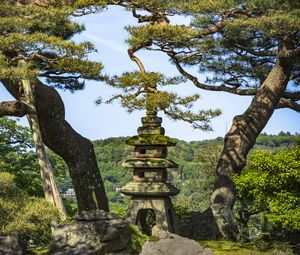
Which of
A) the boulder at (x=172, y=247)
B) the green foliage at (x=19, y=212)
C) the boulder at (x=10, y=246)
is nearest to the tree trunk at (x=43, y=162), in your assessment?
the boulder at (x=10, y=246)

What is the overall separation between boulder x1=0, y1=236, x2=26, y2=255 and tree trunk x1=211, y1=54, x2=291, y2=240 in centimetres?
592

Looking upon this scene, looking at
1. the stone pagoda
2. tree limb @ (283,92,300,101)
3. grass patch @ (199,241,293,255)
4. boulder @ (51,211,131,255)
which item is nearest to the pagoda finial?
the stone pagoda

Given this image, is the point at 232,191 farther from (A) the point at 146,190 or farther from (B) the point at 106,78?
(B) the point at 106,78

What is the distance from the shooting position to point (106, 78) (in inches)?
521

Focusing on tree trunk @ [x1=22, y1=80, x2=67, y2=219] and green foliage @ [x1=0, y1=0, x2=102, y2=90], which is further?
tree trunk @ [x1=22, y1=80, x2=67, y2=219]

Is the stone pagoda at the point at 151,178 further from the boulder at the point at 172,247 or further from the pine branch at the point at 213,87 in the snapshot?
the pine branch at the point at 213,87

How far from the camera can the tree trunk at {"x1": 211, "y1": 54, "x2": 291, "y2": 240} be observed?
14.4 m

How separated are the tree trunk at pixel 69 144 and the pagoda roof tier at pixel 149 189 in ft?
6.96

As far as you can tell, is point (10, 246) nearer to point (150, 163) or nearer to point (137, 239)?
point (137, 239)

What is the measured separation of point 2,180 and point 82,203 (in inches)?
257

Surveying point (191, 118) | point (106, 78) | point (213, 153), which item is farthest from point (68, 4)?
point (213, 153)

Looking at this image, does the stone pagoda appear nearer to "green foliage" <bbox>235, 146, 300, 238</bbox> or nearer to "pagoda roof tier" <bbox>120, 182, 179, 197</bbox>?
"pagoda roof tier" <bbox>120, 182, 179, 197</bbox>

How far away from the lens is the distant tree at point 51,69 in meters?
10.7

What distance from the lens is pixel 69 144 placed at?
14.0 metres
